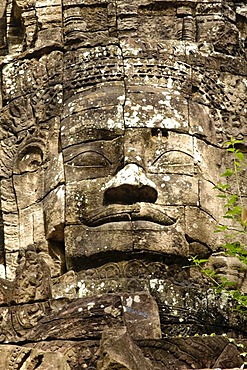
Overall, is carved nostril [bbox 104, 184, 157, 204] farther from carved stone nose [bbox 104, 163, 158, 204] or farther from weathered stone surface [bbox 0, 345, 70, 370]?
weathered stone surface [bbox 0, 345, 70, 370]

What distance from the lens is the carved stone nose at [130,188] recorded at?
20125 millimetres

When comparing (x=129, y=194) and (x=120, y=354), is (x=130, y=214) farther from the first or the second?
(x=120, y=354)

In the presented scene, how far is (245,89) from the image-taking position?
72.1 ft

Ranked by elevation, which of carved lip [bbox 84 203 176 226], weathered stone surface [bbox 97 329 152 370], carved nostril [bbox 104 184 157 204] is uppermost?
carved nostril [bbox 104 184 157 204]

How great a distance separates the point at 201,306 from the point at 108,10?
4.49 meters

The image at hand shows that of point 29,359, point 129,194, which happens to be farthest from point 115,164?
point 29,359

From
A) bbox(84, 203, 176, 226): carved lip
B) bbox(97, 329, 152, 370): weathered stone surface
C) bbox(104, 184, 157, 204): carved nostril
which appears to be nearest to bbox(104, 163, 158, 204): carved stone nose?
bbox(104, 184, 157, 204): carved nostril

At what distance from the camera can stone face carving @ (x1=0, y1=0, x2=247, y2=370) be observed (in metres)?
18.5

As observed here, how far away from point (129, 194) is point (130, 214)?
0.97 feet

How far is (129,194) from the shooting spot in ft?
66.2

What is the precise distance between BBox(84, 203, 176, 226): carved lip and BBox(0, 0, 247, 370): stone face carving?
16 mm

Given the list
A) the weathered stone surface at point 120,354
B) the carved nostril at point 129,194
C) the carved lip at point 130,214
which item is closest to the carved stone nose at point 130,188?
the carved nostril at point 129,194

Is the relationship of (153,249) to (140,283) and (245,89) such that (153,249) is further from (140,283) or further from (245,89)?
(245,89)

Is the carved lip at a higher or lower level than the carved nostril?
lower
